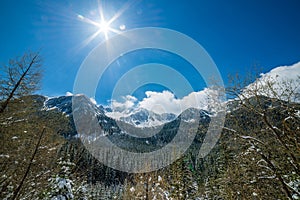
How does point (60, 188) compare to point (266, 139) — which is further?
point (60, 188)

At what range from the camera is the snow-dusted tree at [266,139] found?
765 centimetres

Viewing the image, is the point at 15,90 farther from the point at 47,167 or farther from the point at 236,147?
the point at 236,147

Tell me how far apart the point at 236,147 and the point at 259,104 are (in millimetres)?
1974

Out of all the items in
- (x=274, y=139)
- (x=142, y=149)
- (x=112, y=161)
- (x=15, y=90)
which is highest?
(x=142, y=149)

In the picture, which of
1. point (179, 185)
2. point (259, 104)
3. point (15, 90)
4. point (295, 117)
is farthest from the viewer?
point (179, 185)

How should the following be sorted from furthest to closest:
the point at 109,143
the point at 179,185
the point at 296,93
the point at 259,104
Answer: the point at 109,143 < the point at 179,185 < the point at 259,104 < the point at 296,93

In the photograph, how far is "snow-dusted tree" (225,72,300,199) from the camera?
7648 millimetres

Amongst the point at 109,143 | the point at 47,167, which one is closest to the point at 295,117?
the point at 47,167

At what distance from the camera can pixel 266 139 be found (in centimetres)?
862

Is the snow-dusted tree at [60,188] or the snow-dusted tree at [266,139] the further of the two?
the snow-dusted tree at [60,188]

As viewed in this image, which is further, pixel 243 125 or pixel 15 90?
pixel 15 90

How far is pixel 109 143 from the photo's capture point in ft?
648

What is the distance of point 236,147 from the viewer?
8969 millimetres

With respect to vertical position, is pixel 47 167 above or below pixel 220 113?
below
